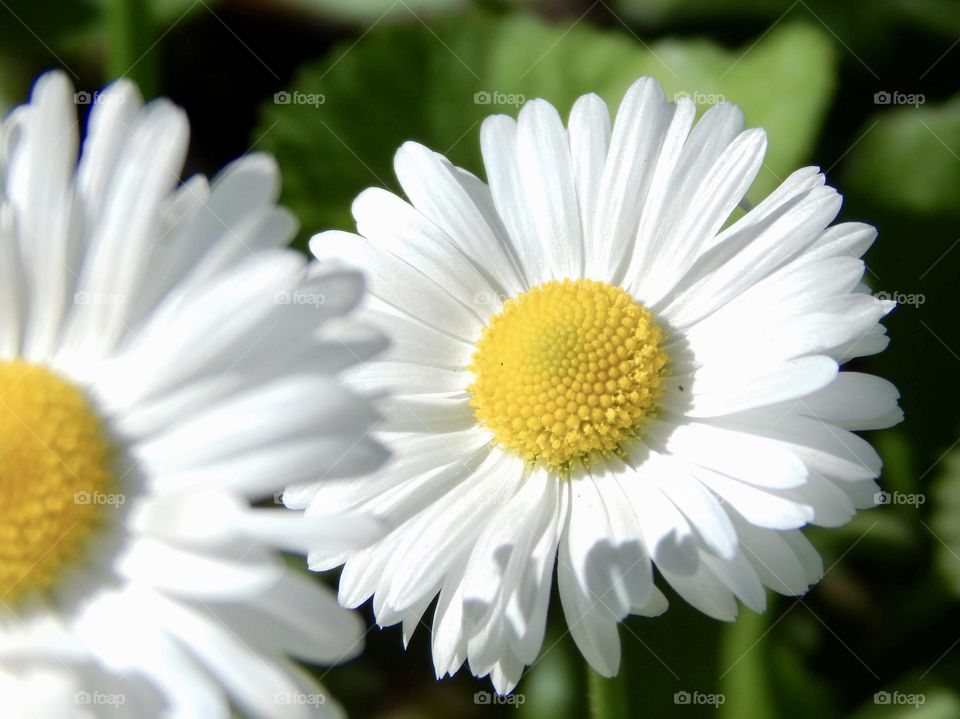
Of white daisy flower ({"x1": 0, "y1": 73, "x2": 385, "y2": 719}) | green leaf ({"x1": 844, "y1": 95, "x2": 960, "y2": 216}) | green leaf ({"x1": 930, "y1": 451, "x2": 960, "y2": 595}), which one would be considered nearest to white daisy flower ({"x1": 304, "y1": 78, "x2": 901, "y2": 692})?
white daisy flower ({"x1": 0, "y1": 73, "x2": 385, "y2": 719})

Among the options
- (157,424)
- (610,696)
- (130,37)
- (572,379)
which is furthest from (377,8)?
(610,696)

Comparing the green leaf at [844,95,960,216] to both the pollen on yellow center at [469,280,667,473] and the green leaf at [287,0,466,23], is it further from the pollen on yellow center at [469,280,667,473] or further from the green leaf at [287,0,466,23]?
the green leaf at [287,0,466,23]

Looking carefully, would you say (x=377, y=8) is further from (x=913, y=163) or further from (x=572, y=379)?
(x=572, y=379)

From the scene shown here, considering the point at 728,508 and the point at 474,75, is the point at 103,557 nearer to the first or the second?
the point at 728,508

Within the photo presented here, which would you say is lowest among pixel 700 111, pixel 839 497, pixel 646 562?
pixel 646 562

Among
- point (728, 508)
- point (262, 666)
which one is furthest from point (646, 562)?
point (262, 666)

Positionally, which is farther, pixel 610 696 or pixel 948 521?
pixel 948 521

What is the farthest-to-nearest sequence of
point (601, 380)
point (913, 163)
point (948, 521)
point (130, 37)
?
point (130, 37) < point (913, 163) < point (948, 521) < point (601, 380)
